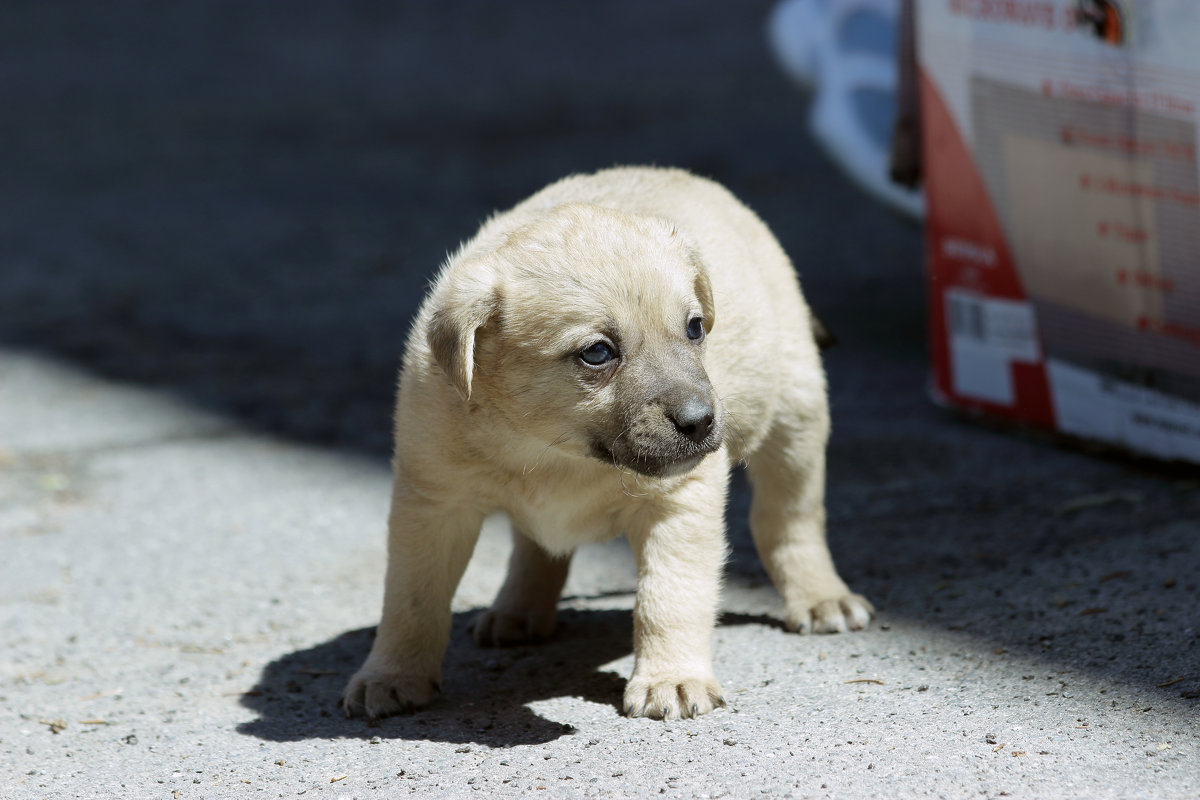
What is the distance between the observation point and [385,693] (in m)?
4.35

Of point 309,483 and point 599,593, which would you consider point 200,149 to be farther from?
point 599,593

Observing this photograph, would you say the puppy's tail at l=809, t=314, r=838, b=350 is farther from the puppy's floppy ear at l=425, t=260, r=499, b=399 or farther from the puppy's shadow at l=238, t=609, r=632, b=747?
the puppy's floppy ear at l=425, t=260, r=499, b=399

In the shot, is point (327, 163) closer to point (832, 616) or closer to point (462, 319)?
point (832, 616)

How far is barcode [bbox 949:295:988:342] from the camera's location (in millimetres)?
7066

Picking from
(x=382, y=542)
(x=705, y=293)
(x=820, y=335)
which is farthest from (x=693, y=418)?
(x=382, y=542)

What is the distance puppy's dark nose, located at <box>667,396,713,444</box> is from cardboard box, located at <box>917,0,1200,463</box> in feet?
10.2

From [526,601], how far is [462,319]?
1407 millimetres

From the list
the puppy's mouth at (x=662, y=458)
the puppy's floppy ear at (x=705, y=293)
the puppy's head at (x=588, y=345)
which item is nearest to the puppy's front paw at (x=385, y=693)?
the puppy's head at (x=588, y=345)

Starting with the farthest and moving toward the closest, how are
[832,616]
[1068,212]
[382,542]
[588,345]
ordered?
[1068,212] < [382,542] < [832,616] < [588,345]

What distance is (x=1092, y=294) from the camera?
6523mm

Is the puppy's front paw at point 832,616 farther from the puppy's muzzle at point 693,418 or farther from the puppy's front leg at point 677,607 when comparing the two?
the puppy's muzzle at point 693,418

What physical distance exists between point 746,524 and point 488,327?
2.43m

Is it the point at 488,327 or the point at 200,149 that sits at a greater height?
the point at 488,327

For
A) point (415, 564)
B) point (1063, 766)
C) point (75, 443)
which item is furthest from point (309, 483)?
point (1063, 766)
